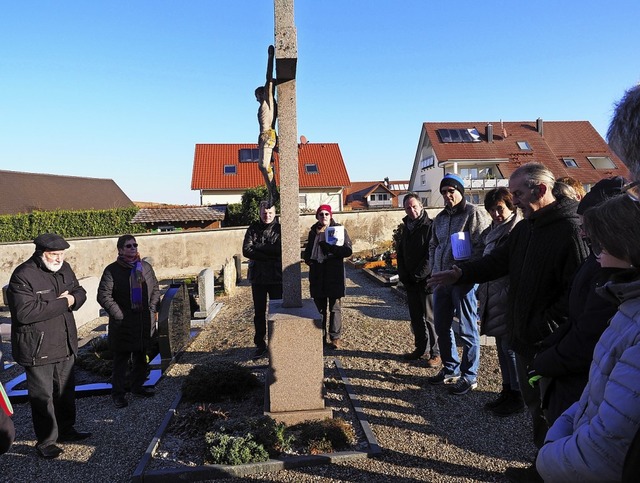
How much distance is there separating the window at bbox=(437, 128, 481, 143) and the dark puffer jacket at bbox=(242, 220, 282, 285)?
3033 centimetres

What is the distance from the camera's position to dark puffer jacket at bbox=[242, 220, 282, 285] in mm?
5785

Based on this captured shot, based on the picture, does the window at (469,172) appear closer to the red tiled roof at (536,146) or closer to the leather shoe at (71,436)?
the red tiled roof at (536,146)

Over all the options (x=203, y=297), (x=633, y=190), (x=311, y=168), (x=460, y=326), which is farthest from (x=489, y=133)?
(x=633, y=190)

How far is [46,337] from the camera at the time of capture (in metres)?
3.68

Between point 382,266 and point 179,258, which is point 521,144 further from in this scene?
point 179,258

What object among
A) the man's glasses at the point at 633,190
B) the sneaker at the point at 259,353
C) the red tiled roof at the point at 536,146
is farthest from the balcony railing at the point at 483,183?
the man's glasses at the point at 633,190

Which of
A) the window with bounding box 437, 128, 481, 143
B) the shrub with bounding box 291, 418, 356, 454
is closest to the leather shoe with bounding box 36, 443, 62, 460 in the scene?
the shrub with bounding box 291, 418, 356, 454

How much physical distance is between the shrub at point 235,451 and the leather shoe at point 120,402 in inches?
69.1

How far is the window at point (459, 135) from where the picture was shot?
33.7 m

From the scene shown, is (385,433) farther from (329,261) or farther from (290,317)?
(329,261)

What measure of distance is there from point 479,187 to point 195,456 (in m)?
31.1

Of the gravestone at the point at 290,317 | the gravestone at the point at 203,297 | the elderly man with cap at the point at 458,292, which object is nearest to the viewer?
the gravestone at the point at 290,317

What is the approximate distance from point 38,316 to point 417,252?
3.80 metres

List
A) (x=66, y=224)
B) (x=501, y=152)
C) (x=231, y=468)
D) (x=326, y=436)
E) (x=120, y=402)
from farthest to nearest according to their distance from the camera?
(x=501, y=152)
(x=66, y=224)
(x=120, y=402)
(x=326, y=436)
(x=231, y=468)
